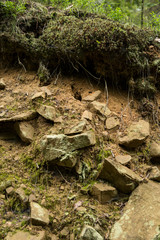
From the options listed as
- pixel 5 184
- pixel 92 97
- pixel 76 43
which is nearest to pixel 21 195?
pixel 5 184

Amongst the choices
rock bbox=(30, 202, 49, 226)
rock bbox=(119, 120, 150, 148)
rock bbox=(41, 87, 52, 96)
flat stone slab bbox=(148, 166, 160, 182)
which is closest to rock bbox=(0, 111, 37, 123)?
rock bbox=(41, 87, 52, 96)

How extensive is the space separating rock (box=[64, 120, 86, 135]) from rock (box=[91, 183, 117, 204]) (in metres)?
0.77

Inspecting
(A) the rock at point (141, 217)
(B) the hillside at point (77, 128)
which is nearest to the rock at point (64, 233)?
(B) the hillside at point (77, 128)

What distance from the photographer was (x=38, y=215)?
2385 millimetres

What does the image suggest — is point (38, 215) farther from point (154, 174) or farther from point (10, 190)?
point (154, 174)

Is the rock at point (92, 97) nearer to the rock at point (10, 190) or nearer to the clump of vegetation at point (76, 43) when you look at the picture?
the clump of vegetation at point (76, 43)

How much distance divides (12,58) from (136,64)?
2.52 metres

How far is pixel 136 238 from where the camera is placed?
2.19 meters

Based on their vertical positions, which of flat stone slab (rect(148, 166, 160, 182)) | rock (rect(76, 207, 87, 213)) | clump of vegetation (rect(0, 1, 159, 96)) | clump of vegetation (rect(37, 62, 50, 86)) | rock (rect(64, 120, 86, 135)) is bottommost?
rock (rect(76, 207, 87, 213))

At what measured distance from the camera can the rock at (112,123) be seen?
3266mm

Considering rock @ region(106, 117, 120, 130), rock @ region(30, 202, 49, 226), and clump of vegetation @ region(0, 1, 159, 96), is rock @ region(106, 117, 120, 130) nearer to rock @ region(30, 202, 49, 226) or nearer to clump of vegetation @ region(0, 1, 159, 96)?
Result: clump of vegetation @ region(0, 1, 159, 96)

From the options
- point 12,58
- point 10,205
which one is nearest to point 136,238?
point 10,205

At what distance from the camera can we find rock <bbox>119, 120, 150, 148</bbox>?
304cm

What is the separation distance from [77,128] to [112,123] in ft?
2.19
